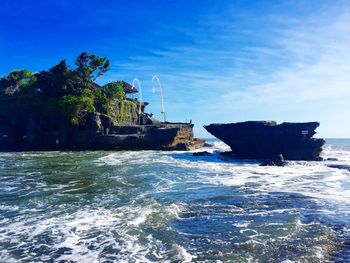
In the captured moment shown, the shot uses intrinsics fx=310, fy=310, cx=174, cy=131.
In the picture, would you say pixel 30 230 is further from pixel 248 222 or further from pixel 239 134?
pixel 239 134

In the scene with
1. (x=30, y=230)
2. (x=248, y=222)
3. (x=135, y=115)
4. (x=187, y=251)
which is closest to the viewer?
(x=187, y=251)

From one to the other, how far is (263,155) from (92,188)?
28329mm

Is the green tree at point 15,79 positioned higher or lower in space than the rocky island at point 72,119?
higher

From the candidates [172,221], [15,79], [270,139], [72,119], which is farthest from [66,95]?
[172,221]

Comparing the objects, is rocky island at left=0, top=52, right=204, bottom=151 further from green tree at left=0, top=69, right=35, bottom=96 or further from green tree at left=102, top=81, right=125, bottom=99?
green tree at left=0, top=69, right=35, bottom=96

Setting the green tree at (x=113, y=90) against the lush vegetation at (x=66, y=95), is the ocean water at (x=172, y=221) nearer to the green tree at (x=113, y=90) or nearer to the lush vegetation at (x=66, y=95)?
the lush vegetation at (x=66, y=95)

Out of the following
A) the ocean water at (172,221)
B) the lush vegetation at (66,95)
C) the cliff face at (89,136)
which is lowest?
the ocean water at (172,221)

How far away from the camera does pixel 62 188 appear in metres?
15.7

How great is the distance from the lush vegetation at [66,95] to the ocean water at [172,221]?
2838cm

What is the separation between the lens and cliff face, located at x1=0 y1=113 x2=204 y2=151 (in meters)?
45.8

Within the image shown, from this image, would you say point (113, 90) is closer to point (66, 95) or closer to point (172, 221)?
point (66, 95)

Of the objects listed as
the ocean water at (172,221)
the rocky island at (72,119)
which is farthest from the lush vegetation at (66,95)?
the ocean water at (172,221)

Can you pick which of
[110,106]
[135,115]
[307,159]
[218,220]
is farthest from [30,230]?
Answer: [135,115]

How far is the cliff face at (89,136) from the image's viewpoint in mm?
45844
